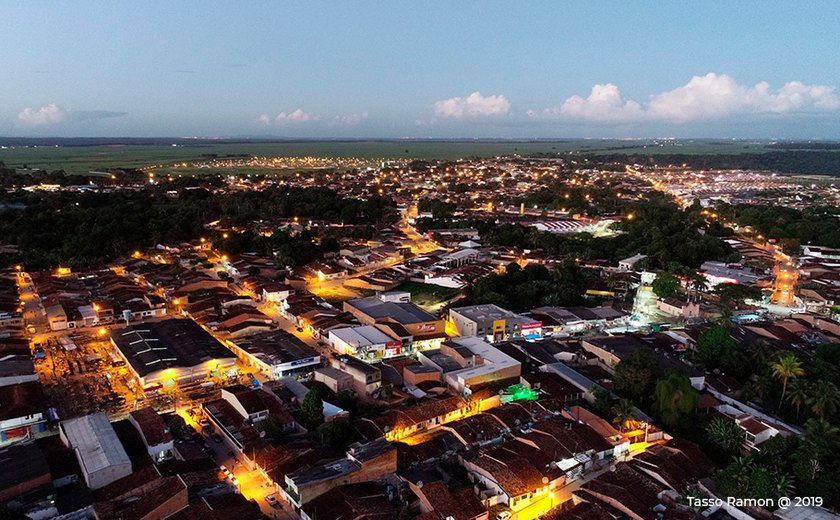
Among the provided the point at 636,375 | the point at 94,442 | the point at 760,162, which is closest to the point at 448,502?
the point at 636,375

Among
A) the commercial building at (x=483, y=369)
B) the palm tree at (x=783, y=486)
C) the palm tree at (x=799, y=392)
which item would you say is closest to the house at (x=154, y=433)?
the commercial building at (x=483, y=369)

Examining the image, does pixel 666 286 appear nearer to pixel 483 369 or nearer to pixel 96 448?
pixel 483 369

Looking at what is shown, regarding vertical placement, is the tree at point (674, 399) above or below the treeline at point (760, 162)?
below

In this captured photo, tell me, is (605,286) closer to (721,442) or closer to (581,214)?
(721,442)

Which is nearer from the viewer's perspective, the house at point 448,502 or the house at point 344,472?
the house at point 448,502

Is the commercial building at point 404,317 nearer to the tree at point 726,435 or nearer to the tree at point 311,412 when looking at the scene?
the tree at point 311,412

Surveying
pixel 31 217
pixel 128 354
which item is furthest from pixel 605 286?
pixel 31 217
